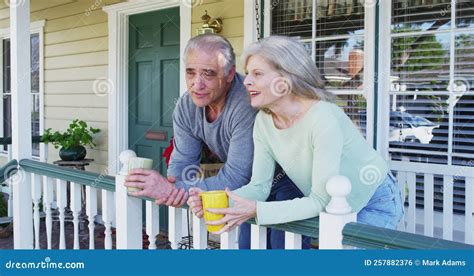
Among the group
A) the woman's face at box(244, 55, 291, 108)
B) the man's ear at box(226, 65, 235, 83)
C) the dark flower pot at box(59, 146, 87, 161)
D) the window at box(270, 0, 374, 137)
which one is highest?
the window at box(270, 0, 374, 137)

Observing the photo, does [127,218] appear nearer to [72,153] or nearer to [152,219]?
[152,219]

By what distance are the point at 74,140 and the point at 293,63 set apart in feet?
14.7

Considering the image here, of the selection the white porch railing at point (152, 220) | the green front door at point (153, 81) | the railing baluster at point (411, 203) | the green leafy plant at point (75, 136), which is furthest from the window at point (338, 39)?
the green leafy plant at point (75, 136)

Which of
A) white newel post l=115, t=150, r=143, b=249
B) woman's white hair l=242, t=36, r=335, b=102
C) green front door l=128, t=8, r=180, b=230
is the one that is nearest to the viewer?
woman's white hair l=242, t=36, r=335, b=102

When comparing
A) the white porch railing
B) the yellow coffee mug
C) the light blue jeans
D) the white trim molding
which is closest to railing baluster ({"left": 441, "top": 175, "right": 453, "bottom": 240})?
the white porch railing

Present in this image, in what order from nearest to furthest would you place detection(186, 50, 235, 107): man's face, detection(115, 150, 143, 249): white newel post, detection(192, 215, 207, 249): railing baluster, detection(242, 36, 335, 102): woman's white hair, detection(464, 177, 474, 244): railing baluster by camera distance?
detection(242, 36, 335, 102): woman's white hair, detection(186, 50, 235, 107): man's face, detection(192, 215, 207, 249): railing baluster, detection(115, 150, 143, 249): white newel post, detection(464, 177, 474, 244): railing baluster

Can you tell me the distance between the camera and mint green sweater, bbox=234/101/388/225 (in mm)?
1563

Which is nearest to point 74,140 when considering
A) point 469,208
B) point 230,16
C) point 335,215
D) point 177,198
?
point 230,16

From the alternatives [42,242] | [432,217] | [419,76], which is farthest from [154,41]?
[432,217]

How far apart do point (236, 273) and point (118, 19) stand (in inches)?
165

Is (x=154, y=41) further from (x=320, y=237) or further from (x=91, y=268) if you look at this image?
(x=320, y=237)

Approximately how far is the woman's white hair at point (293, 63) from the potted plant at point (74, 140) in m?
4.33

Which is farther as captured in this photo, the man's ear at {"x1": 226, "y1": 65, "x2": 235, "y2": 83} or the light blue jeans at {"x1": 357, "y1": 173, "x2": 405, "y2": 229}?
the man's ear at {"x1": 226, "y1": 65, "x2": 235, "y2": 83}

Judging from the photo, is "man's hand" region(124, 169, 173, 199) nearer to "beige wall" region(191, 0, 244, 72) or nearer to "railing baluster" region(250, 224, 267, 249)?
"railing baluster" region(250, 224, 267, 249)
